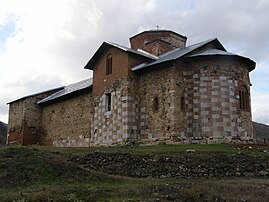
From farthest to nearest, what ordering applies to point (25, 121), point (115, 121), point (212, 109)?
point (25, 121) → point (115, 121) → point (212, 109)

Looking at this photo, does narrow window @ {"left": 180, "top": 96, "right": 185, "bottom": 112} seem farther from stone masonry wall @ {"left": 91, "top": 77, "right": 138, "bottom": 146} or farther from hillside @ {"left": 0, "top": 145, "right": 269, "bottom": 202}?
hillside @ {"left": 0, "top": 145, "right": 269, "bottom": 202}

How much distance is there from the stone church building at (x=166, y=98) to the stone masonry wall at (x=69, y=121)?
0.10 meters

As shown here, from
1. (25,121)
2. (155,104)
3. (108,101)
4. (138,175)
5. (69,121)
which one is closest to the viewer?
(138,175)

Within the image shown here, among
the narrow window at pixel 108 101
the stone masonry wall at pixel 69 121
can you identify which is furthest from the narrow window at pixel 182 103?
the stone masonry wall at pixel 69 121

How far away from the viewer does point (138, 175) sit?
16.6m

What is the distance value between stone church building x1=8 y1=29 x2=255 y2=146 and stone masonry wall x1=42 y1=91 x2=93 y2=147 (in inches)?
3.9

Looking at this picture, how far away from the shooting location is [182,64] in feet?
85.1

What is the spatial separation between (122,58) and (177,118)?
675cm

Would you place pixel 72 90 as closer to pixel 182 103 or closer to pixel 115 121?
pixel 115 121

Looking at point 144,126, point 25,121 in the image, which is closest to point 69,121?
point 25,121

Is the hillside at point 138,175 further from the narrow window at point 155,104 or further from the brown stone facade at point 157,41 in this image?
the brown stone facade at point 157,41

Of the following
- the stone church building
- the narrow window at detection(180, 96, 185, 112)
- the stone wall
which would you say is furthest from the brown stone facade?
the narrow window at detection(180, 96, 185, 112)

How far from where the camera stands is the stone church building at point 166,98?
24359mm

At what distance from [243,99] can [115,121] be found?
9017 millimetres
